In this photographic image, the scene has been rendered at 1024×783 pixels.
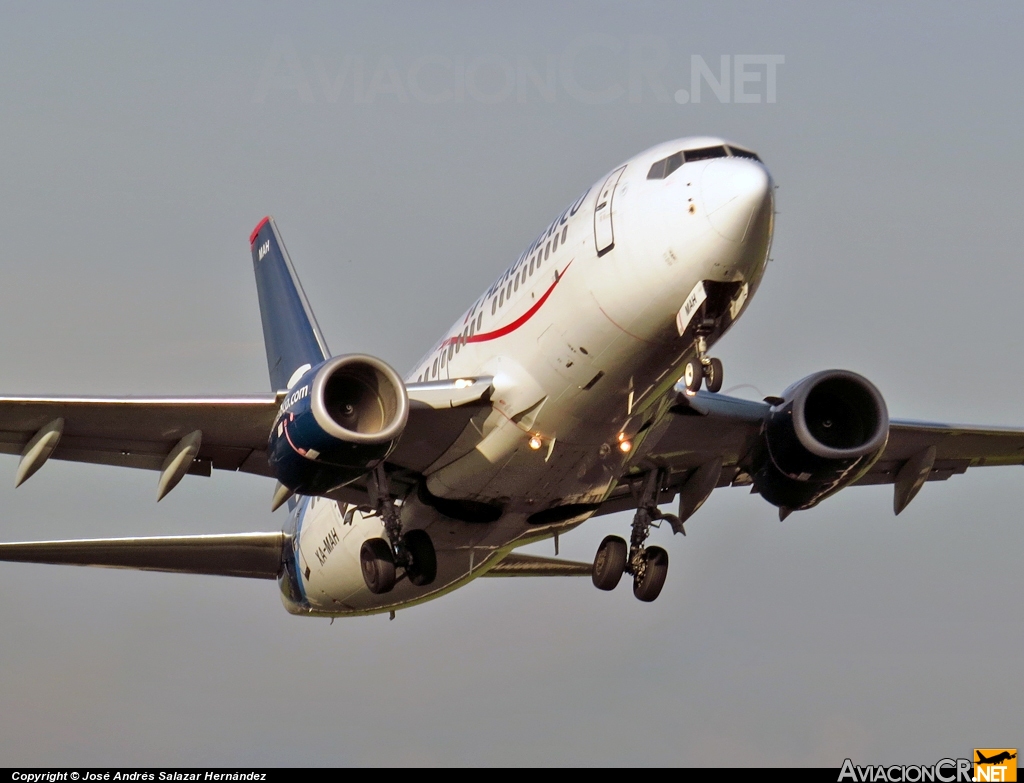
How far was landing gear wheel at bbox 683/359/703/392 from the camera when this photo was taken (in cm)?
2000

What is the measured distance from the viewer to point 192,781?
2445cm

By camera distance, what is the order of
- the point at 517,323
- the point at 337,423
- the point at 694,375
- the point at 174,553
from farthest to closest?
the point at 174,553, the point at 517,323, the point at 337,423, the point at 694,375

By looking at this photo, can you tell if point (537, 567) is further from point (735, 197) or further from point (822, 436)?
point (735, 197)

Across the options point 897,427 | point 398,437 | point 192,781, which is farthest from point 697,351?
point 192,781

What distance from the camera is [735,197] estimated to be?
18891 mm

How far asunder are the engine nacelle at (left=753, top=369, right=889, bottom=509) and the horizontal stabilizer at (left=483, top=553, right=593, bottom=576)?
574cm

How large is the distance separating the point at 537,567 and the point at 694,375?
11567 millimetres

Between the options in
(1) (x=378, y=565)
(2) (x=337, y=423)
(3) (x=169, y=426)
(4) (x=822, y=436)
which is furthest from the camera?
(4) (x=822, y=436)

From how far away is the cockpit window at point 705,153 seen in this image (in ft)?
64.4

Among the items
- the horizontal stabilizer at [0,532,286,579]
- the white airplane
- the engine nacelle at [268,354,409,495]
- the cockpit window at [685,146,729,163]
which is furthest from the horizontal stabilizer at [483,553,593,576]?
the cockpit window at [685,146,729,163]

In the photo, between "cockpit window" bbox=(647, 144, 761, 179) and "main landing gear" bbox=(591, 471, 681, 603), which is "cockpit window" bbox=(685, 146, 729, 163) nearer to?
"cockpit window" bbox=(647, 144, 761, 179)

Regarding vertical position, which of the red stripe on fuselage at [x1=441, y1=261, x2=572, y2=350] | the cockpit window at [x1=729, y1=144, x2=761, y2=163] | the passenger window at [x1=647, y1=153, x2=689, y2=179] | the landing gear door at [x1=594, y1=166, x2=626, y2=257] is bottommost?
the red stripe on fuselage at [x1=441, y1=261, x2=572, y2=350]

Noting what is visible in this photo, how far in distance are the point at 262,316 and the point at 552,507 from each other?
14.7m

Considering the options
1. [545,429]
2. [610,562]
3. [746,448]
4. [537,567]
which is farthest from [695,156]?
[537,567]
